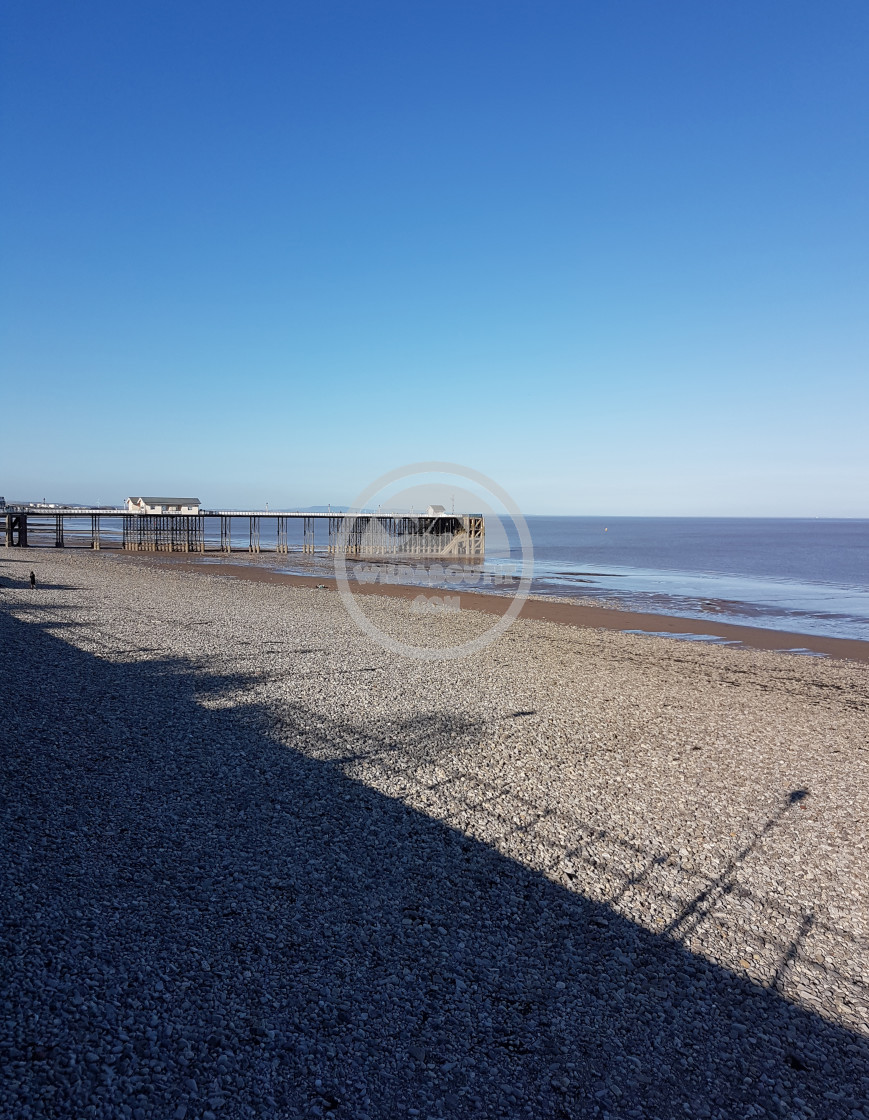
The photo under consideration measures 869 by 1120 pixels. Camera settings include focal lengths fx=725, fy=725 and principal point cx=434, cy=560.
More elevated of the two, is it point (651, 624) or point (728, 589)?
point (728, 589)

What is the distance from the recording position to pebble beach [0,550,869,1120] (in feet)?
8.81

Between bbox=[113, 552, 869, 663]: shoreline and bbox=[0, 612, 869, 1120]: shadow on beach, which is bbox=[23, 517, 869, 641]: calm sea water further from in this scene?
bbox=[0, 612, 869, 1120]: shadow on beach

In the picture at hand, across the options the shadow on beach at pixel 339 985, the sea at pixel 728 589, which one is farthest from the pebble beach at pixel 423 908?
the sea at pixel 728 589

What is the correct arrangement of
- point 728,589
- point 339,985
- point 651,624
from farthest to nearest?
point 728,589
point 651,624
point 339,985

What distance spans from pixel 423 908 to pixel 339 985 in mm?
795

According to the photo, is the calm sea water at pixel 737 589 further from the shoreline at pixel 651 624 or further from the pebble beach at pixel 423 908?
the pebble beach at pixel 423 908

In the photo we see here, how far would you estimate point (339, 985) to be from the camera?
3.19 m

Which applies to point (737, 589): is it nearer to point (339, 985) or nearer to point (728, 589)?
point (728, 589)

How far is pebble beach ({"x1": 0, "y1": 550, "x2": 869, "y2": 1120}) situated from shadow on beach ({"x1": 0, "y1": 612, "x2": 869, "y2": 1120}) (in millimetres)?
14

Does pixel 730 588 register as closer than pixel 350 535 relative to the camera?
Yes

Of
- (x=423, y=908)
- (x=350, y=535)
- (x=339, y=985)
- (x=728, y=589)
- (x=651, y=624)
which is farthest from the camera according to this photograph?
(x=350, y=535)

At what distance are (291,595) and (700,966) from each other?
63.7 ft

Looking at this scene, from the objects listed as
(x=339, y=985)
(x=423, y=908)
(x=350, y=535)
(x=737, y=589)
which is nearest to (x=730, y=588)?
(x=737, y=589)

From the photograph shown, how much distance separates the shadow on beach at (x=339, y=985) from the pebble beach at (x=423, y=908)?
0.01 meters
